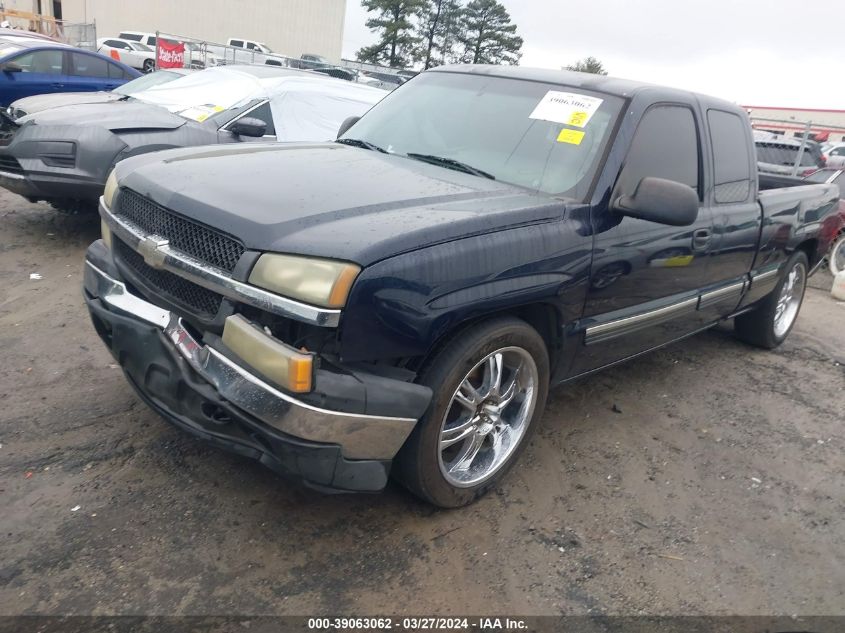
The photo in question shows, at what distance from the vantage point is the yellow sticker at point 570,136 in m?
3.27

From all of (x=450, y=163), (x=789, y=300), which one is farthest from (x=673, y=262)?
(x=789, y=300)

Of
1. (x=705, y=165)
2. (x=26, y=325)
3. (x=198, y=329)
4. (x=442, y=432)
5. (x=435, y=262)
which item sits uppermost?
(x=705, y=165)

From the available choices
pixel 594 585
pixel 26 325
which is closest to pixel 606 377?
pixel 594 585

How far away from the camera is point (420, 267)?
2342 mm

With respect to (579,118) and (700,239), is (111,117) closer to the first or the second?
(579,118)

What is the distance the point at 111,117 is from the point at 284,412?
4.68m

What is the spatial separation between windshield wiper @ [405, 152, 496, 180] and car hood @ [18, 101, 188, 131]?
332 centimetres

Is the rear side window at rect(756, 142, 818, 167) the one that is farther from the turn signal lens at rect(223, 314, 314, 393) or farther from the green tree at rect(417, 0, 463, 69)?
the green tree at rect(417, 0, 463, 69)

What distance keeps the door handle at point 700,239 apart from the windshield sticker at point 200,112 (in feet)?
14.8

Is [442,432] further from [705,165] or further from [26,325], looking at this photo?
[26,325]

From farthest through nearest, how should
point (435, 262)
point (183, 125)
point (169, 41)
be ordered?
point (169, 41) → point (183, 125) → point (435, 262)

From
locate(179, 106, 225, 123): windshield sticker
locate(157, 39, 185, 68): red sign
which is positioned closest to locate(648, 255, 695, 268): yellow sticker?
locate(179, 106, 225, 123): windshield sticker

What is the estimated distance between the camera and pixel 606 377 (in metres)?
4.60

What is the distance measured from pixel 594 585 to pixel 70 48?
11.2 m
